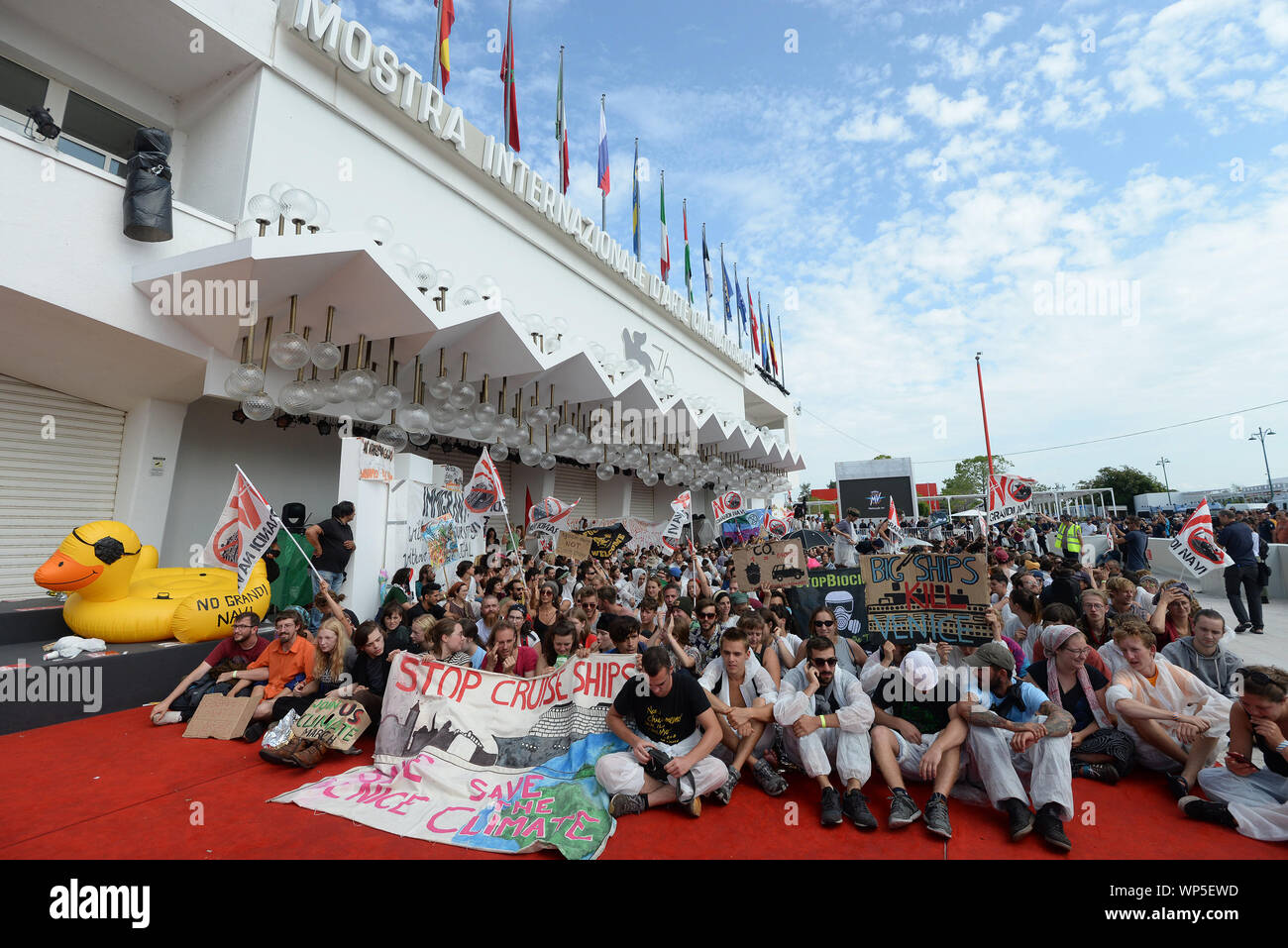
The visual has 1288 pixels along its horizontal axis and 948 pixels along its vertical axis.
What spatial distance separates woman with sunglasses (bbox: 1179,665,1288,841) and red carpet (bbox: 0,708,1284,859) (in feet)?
0.30

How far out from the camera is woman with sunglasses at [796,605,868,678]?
176 inches

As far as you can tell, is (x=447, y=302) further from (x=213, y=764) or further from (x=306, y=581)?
(x=213, y=764)

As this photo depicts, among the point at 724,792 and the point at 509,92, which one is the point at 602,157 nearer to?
the point at 509,92

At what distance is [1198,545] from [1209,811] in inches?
253

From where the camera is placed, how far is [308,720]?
442 centimetres

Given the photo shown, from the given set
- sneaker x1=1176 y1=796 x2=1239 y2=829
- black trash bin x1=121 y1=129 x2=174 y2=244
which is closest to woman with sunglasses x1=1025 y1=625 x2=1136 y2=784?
sneaker x1=1176 y1=796 x2=1239 y2=829

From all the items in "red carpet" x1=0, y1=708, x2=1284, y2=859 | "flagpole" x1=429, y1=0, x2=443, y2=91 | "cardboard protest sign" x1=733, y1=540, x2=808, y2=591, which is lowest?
"red carpet" x1=0, y1=708, x2=1284, y2=859

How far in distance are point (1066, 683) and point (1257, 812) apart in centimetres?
116

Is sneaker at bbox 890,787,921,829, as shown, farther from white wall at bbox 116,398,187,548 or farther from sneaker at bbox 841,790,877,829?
white wall at bbox 116,398,187,548

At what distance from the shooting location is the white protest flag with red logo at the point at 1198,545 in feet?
25.0

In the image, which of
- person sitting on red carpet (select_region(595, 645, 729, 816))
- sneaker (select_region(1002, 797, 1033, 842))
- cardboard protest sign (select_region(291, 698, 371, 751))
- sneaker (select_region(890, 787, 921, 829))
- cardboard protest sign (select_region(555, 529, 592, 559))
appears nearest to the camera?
sneaker (select_region(1002, 797, 1033, 842))

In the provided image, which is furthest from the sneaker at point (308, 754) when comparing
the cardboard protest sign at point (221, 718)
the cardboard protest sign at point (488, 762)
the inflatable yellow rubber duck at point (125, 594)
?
the inflatable yellow rubber duck at point (125, 594)

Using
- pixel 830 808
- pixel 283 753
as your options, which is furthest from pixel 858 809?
pixel 283 753
